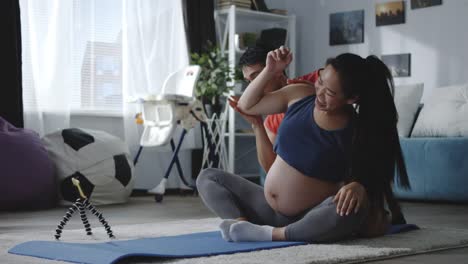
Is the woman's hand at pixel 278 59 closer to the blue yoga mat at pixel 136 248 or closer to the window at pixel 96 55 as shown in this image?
the blue yoga mat at pixel 136 248

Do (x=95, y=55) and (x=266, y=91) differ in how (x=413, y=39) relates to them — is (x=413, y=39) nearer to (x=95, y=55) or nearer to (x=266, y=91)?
(x=95, y=55)

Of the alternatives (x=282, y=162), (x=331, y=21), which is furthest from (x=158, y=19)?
(x=282, y=162)

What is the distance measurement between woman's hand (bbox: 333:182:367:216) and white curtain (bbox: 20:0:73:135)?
2.90 meters

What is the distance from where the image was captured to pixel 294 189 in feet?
8.05

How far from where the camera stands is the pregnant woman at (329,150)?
7.65ft

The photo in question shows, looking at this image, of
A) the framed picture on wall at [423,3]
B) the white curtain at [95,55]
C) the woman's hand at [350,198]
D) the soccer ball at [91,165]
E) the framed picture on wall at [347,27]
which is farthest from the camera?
the framed picture on wall at [347,27]

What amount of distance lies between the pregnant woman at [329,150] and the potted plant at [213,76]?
114 inches

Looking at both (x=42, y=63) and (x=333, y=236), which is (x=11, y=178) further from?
(x=333, y=236)

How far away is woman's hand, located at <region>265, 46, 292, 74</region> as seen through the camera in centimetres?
239

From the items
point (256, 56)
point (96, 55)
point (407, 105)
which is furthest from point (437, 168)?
point (256, 56)

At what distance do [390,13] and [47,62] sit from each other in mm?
2601

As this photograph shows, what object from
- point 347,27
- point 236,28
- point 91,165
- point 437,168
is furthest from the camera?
point 236,28

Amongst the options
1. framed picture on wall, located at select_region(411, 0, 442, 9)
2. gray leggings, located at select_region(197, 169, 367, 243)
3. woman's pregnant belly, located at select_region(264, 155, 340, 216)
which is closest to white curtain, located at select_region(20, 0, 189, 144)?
framed picture on wall, located at select_region(411, 0, 442, 9)

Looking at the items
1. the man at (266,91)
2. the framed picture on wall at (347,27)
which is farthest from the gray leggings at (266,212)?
the framed picture on wall at (347,27)
